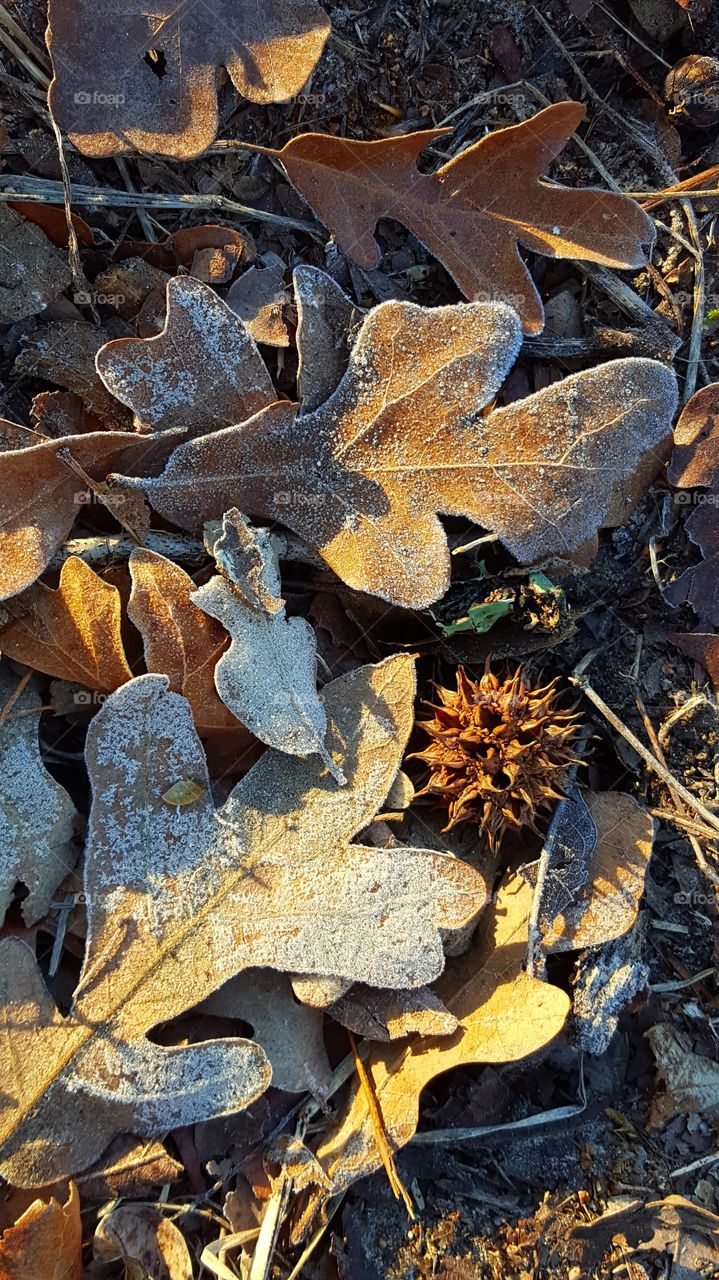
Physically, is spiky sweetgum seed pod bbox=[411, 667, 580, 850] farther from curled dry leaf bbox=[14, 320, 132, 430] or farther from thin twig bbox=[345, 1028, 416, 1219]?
curled dry leaf bbox=[14, 320, 132, 430]

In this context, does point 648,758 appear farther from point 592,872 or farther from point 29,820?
point 29,820

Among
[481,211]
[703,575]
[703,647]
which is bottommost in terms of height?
[703,647]

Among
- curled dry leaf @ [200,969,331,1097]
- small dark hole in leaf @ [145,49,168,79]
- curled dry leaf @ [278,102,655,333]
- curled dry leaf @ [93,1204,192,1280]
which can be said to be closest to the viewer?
curled dry leaf @ [93,1204,192,1280]

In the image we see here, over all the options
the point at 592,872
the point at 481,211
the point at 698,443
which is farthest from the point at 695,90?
the point at 592,872

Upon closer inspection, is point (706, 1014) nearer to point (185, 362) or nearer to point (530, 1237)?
point (530, 1237)

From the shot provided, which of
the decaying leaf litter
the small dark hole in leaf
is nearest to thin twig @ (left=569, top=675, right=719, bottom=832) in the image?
the decaying leaf litter

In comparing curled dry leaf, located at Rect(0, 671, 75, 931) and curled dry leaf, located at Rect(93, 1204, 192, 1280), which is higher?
curled dry leaf, located at Rect(0, 671, 75, 931)

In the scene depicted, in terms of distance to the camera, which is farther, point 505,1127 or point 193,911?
point 505,1127

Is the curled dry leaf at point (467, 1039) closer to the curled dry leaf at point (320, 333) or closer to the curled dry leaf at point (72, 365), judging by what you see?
the curled dry leaf at point (320, 333)
